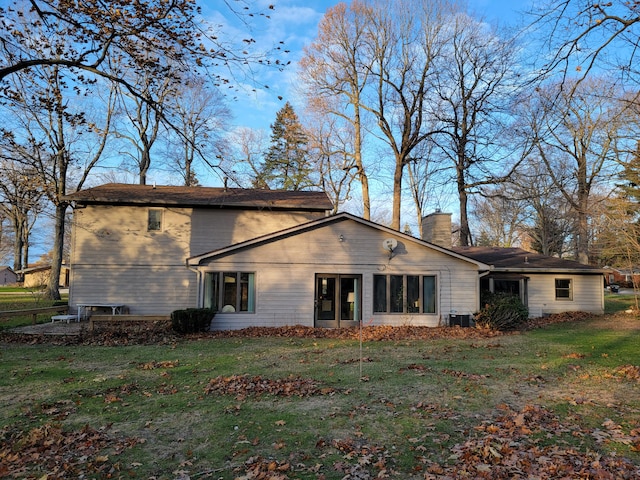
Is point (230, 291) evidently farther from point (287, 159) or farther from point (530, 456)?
point (287, 159)

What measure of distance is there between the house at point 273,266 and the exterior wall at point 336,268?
38mm

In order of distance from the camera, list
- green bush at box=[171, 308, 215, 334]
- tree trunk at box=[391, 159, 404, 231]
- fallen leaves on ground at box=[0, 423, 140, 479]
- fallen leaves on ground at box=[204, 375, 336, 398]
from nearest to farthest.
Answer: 1. fallen leaves on ground at box=[0, 423, 140, 479]
2. fallen leaves on ground at box=[204, 375, 336, 398]
3. green bush at box=[171, 308, 215, 334]
4. tree trunk at box=[391, 159, 404, 231]

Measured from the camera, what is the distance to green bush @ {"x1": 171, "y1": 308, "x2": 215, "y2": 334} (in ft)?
45.4

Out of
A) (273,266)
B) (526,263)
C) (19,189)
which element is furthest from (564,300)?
(19,189)

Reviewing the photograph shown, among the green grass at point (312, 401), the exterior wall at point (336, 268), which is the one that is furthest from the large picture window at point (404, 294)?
the green grass at point (312, 401)

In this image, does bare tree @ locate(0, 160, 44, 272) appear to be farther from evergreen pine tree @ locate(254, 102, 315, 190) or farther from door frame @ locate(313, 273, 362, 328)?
evergreen pine tree @ locate(254, 102, 315, 190)

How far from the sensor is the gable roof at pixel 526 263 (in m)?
20.1

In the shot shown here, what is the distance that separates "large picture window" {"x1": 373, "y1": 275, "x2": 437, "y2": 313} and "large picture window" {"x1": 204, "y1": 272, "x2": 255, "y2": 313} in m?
4.69

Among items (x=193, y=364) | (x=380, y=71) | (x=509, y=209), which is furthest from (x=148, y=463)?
(x=509, y=209)

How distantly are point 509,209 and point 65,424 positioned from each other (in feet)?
152

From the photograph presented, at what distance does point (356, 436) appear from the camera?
5.21 m

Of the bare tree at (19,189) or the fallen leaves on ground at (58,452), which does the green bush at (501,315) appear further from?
the bare tree at (19,189)

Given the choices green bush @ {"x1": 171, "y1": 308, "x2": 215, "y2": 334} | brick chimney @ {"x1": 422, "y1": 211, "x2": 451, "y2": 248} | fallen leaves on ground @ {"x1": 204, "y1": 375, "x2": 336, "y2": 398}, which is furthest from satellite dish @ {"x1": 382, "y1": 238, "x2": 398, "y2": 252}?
fallen leaves on ground @ {"x1": 204, "y1": 375, "x2": 336, "y2": 398}

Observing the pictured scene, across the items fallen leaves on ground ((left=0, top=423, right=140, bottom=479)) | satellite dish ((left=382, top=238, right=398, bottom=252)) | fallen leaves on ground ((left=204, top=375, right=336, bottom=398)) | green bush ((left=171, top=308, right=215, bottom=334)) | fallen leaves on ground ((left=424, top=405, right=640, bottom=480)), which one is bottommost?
fallen leaves on ground ((left=0, top=423, right=140, bottom=479))
